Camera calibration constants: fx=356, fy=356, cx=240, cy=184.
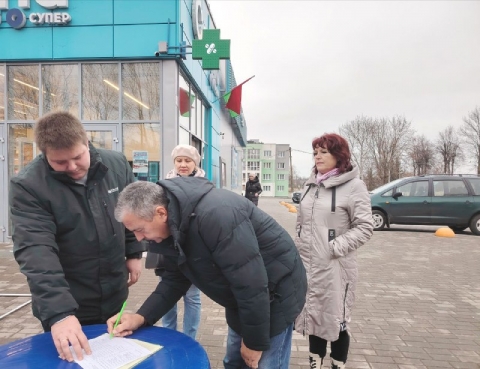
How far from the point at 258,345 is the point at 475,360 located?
2.53 metres

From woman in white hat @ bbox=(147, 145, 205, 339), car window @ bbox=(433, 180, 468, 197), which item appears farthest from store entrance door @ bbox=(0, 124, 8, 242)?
car window @ bbox=(433, 180, 468, 197)

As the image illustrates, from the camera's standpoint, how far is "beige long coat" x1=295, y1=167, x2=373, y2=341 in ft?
8.06

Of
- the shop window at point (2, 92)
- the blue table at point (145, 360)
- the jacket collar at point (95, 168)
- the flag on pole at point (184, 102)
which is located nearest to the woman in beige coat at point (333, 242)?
the blue table at point (145, 360)

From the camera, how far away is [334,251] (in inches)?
96.0

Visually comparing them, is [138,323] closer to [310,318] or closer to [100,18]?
[310,318]

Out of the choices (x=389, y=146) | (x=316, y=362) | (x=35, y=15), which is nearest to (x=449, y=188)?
(x=316, y=362)

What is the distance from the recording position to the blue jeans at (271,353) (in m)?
1.77

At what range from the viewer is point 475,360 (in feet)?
9.89

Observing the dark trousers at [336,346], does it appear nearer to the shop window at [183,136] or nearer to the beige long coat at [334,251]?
the beige long coat at [334,251]

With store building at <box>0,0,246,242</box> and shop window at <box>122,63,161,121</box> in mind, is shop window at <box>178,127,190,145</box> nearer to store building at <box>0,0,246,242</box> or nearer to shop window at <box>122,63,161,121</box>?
store building at <box>0,0,246,242</box>

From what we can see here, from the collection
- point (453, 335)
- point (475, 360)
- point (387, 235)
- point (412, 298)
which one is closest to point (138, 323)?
point (475, 360)

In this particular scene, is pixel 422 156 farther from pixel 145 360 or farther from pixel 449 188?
pixel 145 360

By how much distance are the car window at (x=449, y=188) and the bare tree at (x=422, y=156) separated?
35220mm

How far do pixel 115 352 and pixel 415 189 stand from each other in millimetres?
10801
